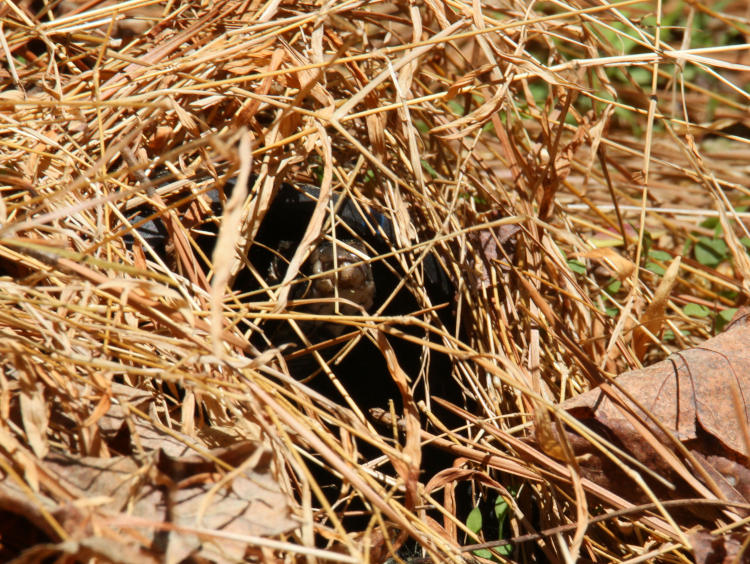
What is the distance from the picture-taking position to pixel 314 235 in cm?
137

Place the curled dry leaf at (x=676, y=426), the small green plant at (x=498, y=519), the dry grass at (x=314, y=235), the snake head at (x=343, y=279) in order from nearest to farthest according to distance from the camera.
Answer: the dry grass at (x=314, y=235), the curled dry leaf at (x=676, y=426), the small green plant at (x=498, y=519), the snake head at (x=343, y=279)

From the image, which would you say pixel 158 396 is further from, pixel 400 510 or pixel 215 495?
pixel 400 510

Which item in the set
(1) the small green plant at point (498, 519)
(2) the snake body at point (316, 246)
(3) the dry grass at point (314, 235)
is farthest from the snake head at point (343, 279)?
(1) the small green plant at point (498, 519)

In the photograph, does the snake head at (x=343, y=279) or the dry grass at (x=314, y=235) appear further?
the snake head at (x=343, y=279)

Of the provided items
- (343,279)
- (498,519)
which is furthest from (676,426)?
(343,279)

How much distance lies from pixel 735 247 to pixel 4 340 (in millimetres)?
1434

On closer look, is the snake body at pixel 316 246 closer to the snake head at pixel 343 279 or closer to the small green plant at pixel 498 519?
the snake head at pixel 343 279

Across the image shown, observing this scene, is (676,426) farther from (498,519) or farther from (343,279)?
(343,279)

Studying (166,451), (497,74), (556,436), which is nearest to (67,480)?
(166,451)

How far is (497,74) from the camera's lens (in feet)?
5.21

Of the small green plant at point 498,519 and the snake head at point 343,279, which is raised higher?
the snake head at point 343,279

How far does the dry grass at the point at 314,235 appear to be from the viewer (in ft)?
3.61

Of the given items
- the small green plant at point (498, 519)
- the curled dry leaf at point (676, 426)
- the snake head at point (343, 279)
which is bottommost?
the small green plant at point (498, 519)

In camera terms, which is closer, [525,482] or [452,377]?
[525,482]
